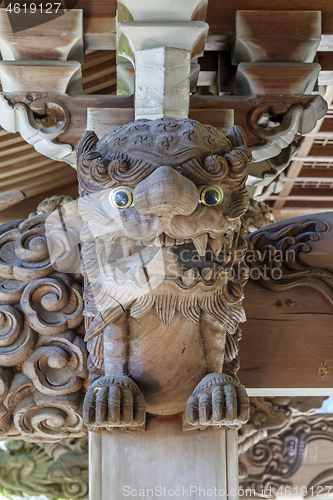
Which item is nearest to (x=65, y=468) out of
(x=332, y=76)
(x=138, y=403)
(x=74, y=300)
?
(x=74, y=300)

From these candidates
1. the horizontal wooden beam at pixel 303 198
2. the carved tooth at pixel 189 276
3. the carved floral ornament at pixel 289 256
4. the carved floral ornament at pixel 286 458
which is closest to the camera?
the carved tooth at pixel 189 276

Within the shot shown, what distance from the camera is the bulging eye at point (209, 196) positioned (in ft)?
4.05

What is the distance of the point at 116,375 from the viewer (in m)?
1.36

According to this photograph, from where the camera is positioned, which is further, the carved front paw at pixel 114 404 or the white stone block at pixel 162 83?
the white stone block at pixel 162 83

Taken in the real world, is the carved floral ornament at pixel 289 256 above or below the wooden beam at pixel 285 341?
above

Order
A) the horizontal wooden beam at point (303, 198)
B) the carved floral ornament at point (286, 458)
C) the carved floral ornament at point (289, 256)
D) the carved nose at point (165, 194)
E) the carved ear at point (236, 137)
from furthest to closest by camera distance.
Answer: the horizontal wooden beam at point (303, 198), the carved floral ornament at point (286, 458), the carved floral ornament at point (289, 256), the carved ear at point (236, 137), the carved nose at point (165, 194)

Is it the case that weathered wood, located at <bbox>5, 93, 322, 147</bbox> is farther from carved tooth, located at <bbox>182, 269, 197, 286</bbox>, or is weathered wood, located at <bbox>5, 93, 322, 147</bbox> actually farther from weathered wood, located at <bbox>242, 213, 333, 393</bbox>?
carved tooth, located at <bbox>182, 269, 197, 286</bbox>

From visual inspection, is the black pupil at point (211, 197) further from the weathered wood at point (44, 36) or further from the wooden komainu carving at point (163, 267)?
the weathered wood at point (44, 36)

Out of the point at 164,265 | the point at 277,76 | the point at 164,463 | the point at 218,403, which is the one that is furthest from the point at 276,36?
the point at 164,463

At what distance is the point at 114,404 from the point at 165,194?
0.53 m

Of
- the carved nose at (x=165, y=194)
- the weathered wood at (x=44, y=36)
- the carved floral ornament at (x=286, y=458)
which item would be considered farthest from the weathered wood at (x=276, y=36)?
the carved floral ornament at (x=286, y=458)

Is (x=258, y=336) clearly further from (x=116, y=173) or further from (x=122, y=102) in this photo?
(x=122, y=102)

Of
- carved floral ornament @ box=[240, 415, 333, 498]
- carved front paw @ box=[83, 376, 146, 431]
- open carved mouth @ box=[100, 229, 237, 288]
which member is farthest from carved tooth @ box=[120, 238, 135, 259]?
carved floral ornament @ box=[240, 415, 333, 498]

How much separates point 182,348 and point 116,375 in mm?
189
